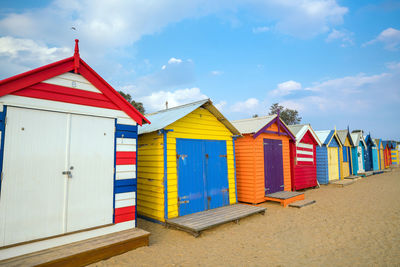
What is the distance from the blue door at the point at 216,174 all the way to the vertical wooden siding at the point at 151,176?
1.73m

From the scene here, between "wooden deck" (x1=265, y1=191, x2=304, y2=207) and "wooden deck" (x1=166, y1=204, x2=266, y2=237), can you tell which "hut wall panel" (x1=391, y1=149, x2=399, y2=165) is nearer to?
"wooden deck" (x1=265, y1=191, x2=304, y2=207)

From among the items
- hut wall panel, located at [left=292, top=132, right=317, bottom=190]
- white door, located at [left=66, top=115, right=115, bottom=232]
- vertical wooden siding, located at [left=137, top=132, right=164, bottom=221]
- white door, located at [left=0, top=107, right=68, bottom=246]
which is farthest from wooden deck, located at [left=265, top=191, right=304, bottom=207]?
white door, located at [left=0, top=107, right=68, bottom=246]

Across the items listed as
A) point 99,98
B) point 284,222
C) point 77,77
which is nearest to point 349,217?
point 284,222

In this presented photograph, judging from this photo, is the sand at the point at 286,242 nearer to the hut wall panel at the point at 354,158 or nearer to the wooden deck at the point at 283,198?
the wooden deck at the point at 283,198

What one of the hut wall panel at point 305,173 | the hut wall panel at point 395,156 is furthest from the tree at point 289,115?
the hut wall panel at point 305,173

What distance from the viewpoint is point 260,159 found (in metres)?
9.48

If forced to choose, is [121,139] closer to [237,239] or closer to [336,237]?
[237,239]

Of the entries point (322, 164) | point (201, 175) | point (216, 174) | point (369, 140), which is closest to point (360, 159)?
point (369, 140)

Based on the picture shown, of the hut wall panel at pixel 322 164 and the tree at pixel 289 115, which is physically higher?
the tree at pixel 289 115

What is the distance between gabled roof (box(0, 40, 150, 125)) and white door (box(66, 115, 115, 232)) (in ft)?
1.81

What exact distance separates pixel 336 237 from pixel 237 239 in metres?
2.47

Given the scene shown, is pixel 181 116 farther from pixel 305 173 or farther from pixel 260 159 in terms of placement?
pixel 305 173

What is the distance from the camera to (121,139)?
211 inches

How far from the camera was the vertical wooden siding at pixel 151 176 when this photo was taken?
670 cm
